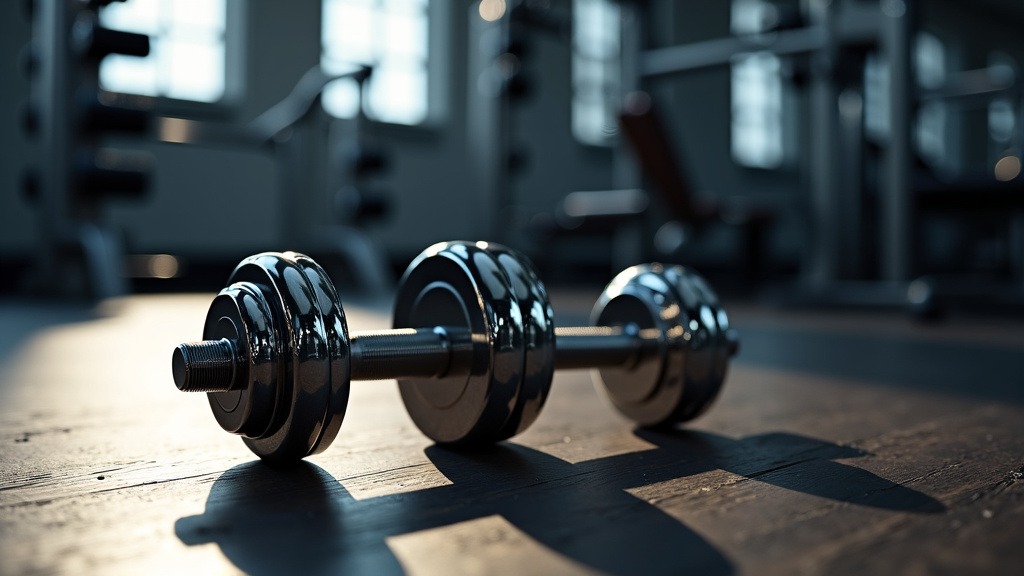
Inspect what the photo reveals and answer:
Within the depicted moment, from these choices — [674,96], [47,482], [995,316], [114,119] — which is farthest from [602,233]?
[47,482]

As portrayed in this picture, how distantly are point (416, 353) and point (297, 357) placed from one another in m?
0.09

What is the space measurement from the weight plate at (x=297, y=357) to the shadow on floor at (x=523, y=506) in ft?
0.10

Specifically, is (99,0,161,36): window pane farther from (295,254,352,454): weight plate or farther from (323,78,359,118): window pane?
(295,254,352,454): weight plate

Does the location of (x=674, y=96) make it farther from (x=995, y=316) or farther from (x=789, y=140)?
(x=995, y=316)

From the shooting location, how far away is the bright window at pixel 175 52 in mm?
4484

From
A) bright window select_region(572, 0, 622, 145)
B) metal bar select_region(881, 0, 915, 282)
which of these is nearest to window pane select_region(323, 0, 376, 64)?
bright window select_region(572, 0, 622, 145)

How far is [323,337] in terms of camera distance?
47 centimetres

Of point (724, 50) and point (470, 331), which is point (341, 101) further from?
point (470, 331)

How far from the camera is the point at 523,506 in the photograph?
445 millimetres

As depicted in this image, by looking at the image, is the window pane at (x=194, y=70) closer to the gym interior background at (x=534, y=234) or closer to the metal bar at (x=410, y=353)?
the gym interior background at (x=534, y=234)

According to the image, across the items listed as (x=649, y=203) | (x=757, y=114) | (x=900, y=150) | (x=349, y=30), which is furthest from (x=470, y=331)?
(x=757, y=114)

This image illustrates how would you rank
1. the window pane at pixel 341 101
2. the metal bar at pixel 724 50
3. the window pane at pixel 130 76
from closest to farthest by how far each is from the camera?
the metal bar at pixel 724 50
the window pane at pixel 130 76
the window pane at pixel 341 101

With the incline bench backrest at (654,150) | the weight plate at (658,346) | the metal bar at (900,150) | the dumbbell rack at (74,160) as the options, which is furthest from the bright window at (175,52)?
the weight plate at (658,346)

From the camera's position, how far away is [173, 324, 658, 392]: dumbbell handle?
1.57 ft
